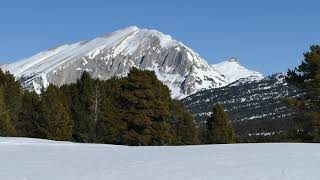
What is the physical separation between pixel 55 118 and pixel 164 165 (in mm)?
30004

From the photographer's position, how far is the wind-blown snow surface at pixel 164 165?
1282 centimetres

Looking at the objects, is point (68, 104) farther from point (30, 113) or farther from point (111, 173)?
Result: point (111, 173)

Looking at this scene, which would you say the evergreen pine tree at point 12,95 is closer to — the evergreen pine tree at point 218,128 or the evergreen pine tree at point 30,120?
the evergreen pine tree at point 30,120

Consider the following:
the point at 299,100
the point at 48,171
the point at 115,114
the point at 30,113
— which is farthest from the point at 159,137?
the point at 48,171

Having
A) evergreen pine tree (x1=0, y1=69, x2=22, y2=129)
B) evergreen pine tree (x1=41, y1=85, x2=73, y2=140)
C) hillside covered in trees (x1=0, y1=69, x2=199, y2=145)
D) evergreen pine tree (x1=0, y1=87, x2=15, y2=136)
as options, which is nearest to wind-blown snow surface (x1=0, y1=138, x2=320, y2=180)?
hillside covered in trees (x1=0, y1=69, x2=199, y2=145)

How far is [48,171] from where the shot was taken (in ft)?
44.8

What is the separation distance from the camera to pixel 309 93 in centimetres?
3428

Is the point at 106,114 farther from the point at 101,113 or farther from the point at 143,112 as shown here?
the point at 143,112

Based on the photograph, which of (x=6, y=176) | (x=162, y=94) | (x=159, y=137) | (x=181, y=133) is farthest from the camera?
(x=181, y=133)

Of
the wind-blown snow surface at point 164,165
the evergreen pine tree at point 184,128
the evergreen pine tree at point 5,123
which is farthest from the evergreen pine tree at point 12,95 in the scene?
the wind-blown snow surface at point 164,165

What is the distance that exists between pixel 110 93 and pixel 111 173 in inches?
1376

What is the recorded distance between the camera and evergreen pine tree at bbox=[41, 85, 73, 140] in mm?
43438

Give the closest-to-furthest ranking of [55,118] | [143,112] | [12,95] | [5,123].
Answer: [143,112] < [5,123] < [55,118] < [12,95]

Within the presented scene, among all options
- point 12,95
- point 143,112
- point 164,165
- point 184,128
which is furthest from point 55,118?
point 164,165
